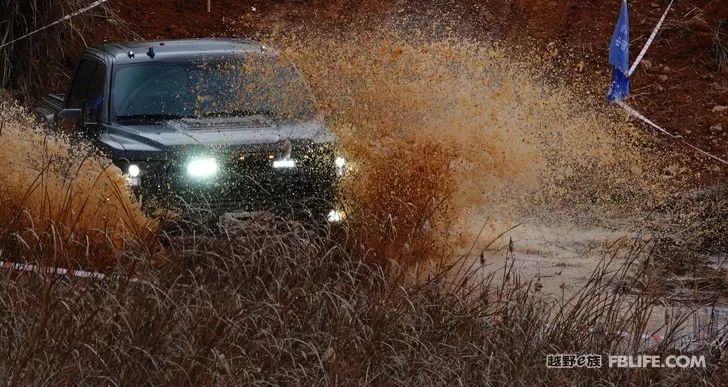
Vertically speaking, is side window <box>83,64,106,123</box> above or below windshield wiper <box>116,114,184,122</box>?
above

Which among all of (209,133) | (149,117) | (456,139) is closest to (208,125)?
(209,133)

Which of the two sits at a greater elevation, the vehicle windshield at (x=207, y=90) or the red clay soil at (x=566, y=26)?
the red clay soil at (x=566, y=26)

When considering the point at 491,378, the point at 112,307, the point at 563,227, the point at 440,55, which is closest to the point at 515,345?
the point at 491,378

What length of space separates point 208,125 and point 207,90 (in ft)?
2.06

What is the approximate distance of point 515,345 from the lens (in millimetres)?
6594

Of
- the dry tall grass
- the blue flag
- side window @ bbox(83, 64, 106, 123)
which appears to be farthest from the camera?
the blue flag

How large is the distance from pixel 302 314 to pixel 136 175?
93.2 inches

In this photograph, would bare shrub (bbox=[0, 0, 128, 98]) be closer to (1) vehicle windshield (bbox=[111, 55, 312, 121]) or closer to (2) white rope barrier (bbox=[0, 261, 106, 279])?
(1) vehicle windshield (bbox=[111, 55, 312, 121])

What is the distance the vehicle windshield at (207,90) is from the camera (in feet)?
31.5

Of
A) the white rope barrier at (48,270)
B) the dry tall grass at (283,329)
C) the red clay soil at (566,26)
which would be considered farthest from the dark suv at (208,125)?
the red clay soil at (566,26)

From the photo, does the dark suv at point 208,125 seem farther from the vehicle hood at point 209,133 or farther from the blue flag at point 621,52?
the blue flag at point 621,52

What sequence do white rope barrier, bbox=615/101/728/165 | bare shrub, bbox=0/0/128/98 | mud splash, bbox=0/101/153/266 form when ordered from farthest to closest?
white rope barrier, bbox=615/101/728/165 < bare shrub, bbox=0/0/128/98 < mud splash, bbox=0/101/153/266

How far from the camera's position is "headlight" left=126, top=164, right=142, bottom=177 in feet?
28.6

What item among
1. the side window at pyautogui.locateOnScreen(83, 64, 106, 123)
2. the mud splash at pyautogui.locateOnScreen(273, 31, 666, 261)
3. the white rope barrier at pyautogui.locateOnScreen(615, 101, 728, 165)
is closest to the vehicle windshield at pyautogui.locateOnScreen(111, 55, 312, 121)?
the side window at pyautogui.locateOnScreen(83, 64, 106, 123)
